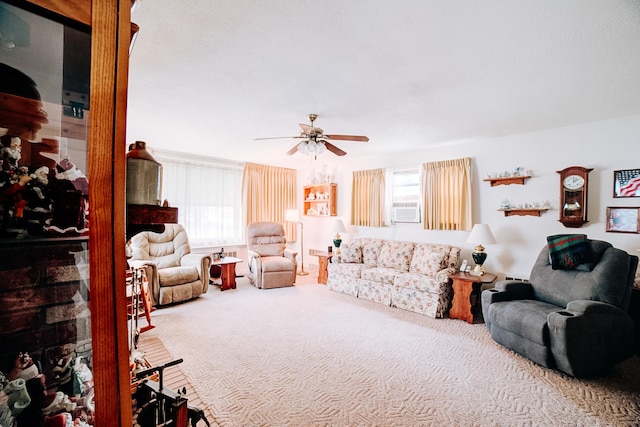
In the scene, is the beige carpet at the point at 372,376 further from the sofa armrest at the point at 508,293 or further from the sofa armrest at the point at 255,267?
the sofa armrest at the point at 255,267

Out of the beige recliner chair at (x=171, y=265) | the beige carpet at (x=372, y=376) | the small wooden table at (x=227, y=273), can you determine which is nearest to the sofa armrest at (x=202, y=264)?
the beige recliner chair at (x=171, y=265)

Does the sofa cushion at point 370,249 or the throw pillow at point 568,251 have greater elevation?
the throw pillow at point 568,251

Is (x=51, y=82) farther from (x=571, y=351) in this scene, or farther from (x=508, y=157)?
(x=508, y=157)

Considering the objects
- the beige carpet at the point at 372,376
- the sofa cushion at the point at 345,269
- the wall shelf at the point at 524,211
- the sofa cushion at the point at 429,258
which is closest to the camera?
the beige carpet at the point at 372,376

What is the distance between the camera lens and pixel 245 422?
1.82 meters

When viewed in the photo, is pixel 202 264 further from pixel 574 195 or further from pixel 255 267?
pixel 574 195

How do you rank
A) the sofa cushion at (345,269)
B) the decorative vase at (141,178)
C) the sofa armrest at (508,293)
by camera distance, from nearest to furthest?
1. the decorative vase at (141,178)
2. the sofa armrest at (508,293)
3. the sofa cushion at (345,269)

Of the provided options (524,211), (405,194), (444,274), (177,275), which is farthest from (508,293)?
(177,275)

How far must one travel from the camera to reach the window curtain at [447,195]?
4.25m

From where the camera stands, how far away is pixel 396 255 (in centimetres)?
463

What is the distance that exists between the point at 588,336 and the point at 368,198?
368 cm

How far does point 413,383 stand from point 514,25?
8.69ft

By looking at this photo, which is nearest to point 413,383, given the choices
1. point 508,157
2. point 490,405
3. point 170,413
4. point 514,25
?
→ point 490,405

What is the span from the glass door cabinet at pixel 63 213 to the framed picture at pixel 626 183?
4614mm
